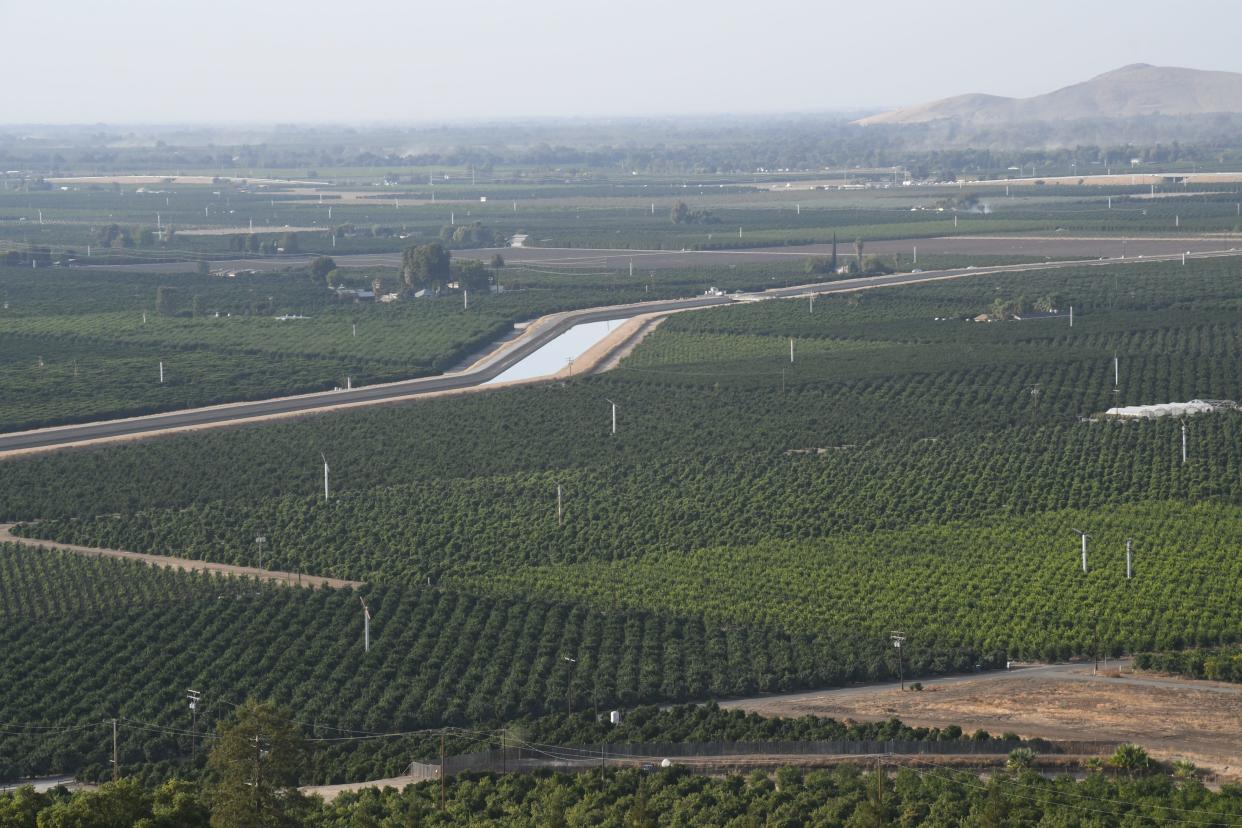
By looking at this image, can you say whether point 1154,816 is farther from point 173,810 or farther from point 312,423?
point 312,423

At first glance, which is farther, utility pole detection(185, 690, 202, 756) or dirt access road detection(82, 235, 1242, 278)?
dirt access road detection(82, 235, 1242, 278)

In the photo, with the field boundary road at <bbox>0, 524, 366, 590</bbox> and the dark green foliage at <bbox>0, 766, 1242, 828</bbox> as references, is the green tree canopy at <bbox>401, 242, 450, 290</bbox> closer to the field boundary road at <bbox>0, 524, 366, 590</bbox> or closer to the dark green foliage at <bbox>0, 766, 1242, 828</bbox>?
the field boundary road at <bbox>0, 524, 366, 590</bbox>

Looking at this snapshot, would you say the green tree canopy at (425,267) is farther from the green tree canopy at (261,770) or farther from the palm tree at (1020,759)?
the green tree canopy at (261,770)

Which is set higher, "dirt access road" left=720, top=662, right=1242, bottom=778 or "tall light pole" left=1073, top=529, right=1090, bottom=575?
"tall light pole" left=1073, top=529, right=1090, bottom=575

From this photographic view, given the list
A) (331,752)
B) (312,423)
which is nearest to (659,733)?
(331,752)

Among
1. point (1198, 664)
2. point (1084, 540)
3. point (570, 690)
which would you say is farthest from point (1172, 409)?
point (570, 690)

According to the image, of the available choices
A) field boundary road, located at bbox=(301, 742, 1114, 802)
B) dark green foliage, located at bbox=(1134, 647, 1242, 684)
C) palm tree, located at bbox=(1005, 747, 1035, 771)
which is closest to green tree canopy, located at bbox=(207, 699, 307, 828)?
field boundary road, located at bbox=(301, 742, 1114, 802)
